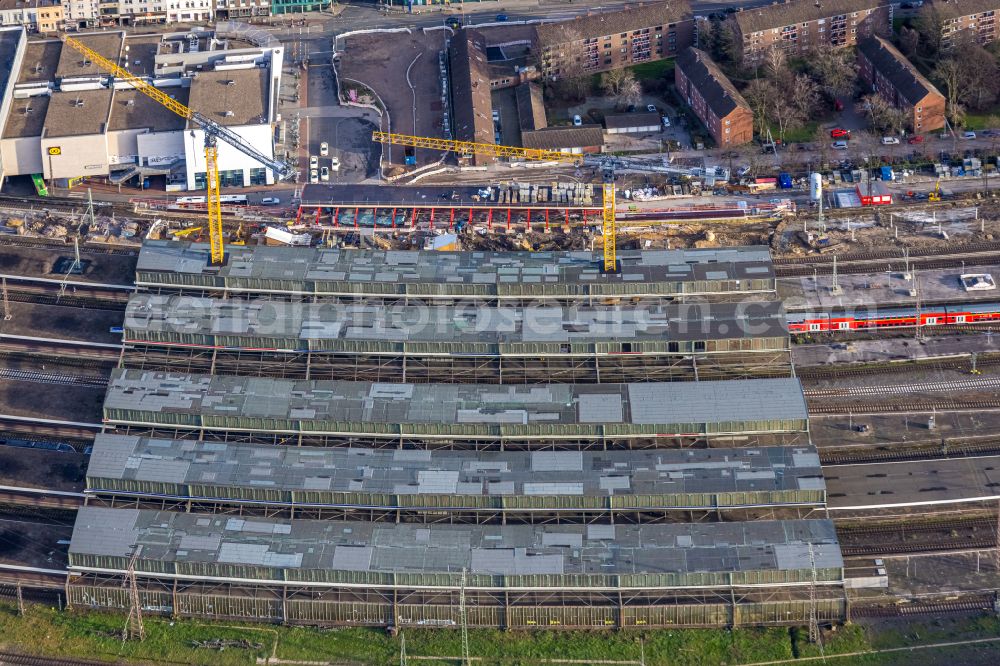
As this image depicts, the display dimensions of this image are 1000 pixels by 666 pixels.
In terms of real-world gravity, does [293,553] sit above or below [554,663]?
above

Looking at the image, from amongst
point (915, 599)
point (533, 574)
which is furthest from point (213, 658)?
point (915, 599)

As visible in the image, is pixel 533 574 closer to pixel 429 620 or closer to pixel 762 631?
pixel 429 620

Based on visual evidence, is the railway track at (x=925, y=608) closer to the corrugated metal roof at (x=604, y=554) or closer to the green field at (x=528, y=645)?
the green field at (x=528, y=645)

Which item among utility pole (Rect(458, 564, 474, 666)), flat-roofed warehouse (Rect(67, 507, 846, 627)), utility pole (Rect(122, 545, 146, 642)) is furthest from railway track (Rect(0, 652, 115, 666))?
utility pole (Rect(458, 564, 474, 666))

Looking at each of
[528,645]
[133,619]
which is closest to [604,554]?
[528,645]

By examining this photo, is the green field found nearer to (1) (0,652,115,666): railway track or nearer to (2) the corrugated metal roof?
(1) (0,652,115,666): railway track

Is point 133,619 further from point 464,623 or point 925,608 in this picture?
point 925,608

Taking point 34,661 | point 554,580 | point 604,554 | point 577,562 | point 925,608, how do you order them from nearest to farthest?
1. point 554,580
2. point 34,661
3. point 577,562
4. point 925,608
5. point 604,554
